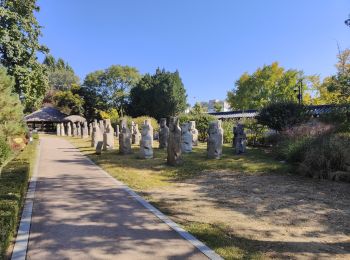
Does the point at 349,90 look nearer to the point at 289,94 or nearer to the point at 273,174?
the point at 273,174

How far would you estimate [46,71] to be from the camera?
81.6 feet

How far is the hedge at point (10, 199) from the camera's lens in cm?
448

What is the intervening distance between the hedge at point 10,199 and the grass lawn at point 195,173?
2.72 m

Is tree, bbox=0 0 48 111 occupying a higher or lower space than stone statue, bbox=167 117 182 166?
higher

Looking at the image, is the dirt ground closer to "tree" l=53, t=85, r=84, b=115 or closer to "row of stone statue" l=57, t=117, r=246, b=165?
"row of stone statue" l=57, t=117, r=246, b=165

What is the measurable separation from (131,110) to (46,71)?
867 inches

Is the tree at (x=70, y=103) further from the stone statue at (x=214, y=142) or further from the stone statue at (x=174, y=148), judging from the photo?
the stone statue at (x=174, y=148)

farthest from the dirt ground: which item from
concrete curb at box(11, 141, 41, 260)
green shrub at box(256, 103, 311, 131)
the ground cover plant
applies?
green shrub at box(256, 103, 311, 131)

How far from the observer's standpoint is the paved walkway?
4.50m

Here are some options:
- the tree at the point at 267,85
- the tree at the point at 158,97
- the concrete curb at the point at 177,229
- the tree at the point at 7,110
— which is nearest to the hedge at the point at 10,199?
the concrete curb at the point at 177,229

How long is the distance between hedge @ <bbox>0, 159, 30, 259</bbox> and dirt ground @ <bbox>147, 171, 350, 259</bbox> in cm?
279

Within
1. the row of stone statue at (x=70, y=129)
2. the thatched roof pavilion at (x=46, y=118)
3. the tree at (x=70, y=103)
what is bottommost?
the row of stone statue at (x=70, y=129)

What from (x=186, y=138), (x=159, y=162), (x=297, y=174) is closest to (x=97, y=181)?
(x=159, y=162)

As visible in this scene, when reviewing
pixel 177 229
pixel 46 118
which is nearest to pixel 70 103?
pixel 46 118
